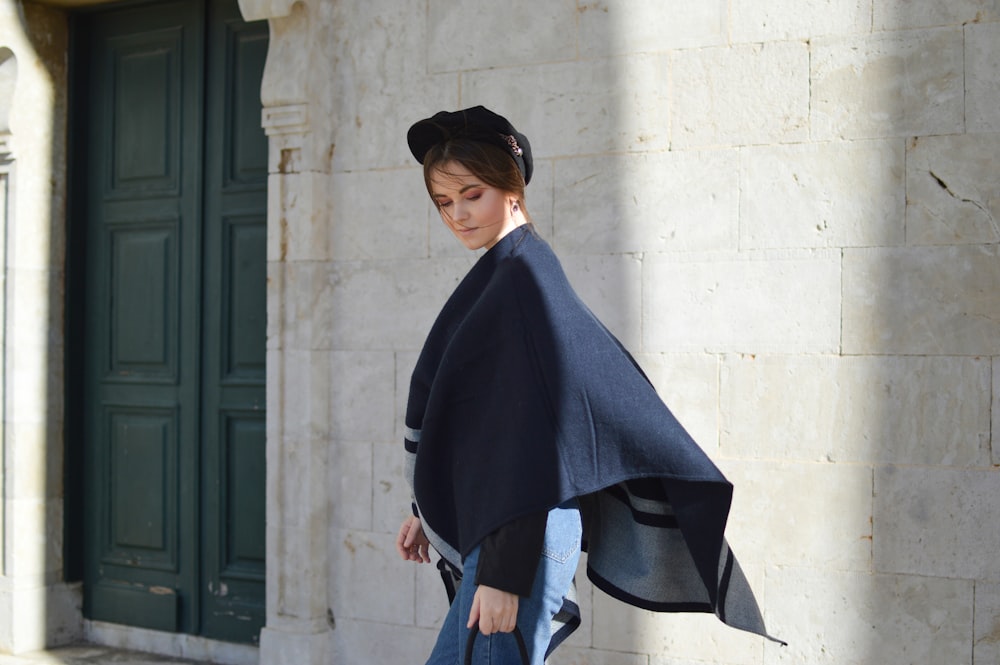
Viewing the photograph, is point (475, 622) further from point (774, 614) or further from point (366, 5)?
point (366, 5)

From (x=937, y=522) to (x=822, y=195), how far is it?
1103 millimetres

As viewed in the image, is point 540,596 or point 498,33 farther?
point 498,33

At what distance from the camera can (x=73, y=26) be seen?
530 centimetres

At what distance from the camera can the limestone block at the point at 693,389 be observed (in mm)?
3912

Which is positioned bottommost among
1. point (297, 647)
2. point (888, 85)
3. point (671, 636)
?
point (297, 647)

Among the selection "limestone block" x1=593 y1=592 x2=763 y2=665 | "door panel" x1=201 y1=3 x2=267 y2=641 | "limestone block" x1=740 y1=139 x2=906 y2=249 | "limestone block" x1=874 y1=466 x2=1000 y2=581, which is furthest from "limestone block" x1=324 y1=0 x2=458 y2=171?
"limestone block" x1=874 y1=466 x2=1000 y2=581

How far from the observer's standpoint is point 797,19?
3820 mm

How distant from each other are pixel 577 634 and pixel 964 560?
1.33 m

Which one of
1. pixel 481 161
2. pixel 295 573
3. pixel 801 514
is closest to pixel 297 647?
pixel 295 573

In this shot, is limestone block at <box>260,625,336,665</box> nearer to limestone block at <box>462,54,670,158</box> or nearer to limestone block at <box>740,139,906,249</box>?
limestone block at <box>462,54,670,158</box>

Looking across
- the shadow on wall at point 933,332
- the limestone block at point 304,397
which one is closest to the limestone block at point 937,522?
the shadow on wall at point 933,332

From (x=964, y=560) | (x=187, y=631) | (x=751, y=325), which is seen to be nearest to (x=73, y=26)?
(x=187, y=631)

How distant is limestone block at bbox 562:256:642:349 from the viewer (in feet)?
13.2

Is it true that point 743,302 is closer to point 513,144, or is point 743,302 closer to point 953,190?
point 953,190
